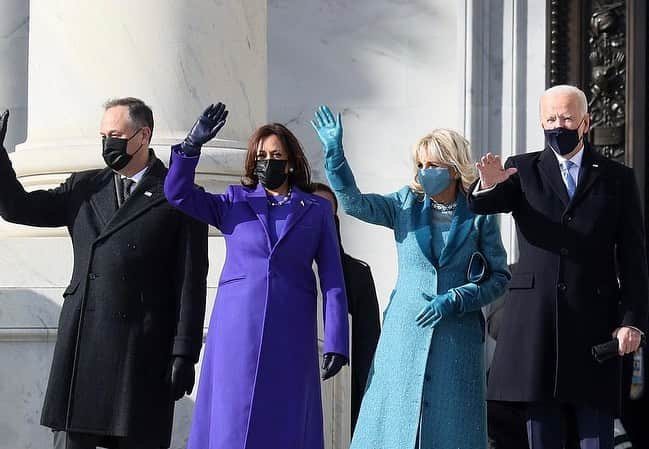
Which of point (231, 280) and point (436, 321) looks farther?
point (436, 321)

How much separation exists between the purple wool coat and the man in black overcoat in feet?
2.22

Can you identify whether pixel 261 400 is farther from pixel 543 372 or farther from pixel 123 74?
pixel 123 74

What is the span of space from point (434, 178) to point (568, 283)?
2.18 feet

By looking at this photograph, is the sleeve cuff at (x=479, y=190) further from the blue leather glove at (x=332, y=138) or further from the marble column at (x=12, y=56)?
the marble column at (x=12, y=56)

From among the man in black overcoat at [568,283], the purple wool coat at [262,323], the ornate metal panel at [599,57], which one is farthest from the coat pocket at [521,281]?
the ornate metal panel at [599,57]

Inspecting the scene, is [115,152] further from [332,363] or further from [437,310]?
[437,310]

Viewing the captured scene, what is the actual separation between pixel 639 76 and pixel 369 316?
3944mm

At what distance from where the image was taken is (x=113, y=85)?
26.6 feet

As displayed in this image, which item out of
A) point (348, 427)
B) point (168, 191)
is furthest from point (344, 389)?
point (168, 191)

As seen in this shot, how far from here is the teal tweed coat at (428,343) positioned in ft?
22.4

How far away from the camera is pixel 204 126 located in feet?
21.2

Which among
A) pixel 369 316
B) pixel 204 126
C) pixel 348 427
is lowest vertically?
pixel 348 427

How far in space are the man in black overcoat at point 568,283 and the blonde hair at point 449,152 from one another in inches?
6.2

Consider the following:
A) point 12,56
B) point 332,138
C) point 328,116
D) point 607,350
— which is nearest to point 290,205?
point 332,138
